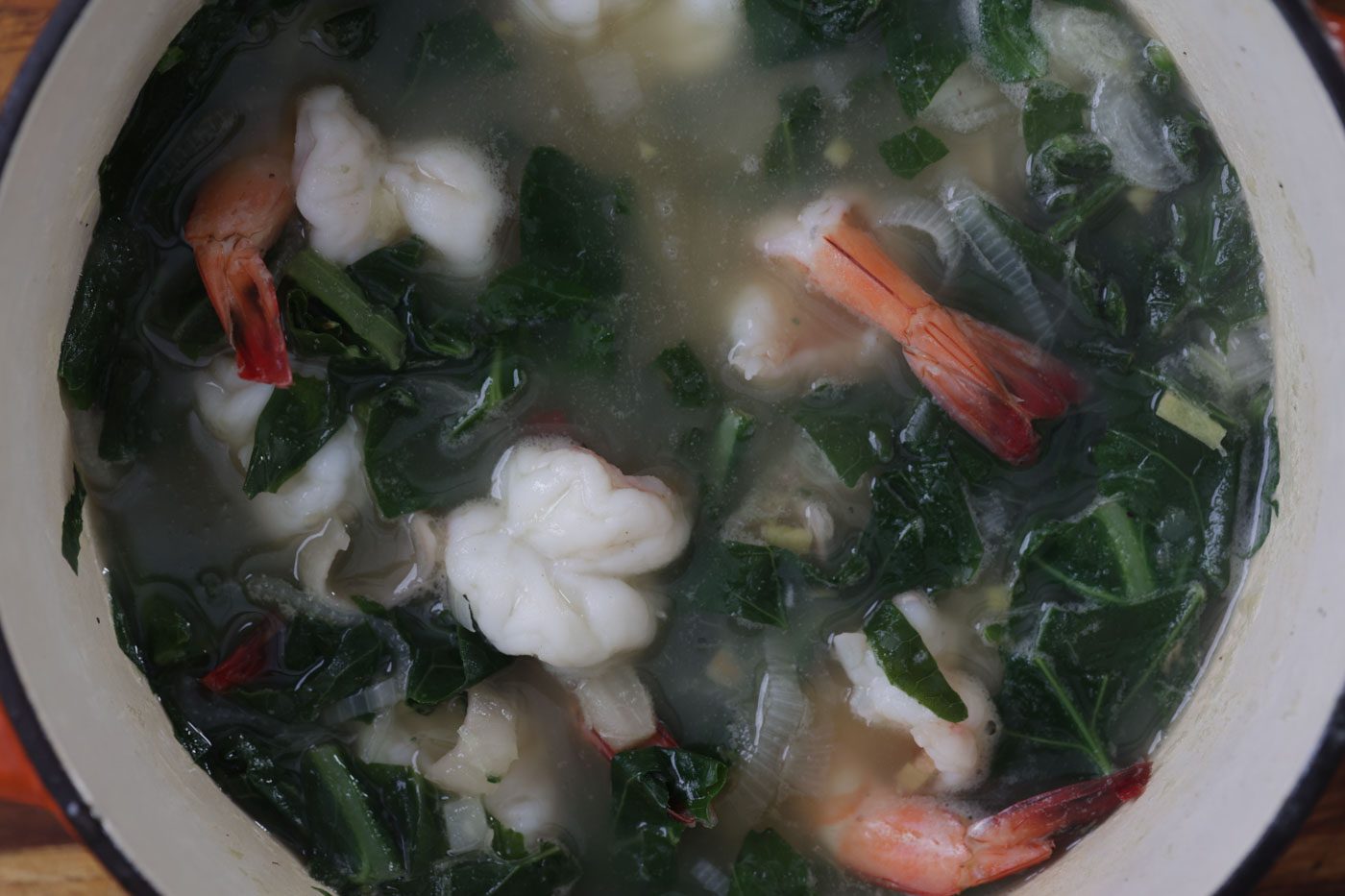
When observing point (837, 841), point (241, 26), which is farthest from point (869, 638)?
point (241, 26)

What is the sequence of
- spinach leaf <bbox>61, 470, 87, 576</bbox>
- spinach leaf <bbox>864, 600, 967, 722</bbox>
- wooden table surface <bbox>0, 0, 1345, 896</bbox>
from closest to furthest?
1. spinach leaf <bbox>61, 470, 87, 576</bbox>
2. spinach leaf <bbox>864, 600, 967, 722</bbox>
3. wooden table surface <bbox>0, 0, 1345, 896</bbox>

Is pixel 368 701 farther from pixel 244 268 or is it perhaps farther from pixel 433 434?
pixel 244 268

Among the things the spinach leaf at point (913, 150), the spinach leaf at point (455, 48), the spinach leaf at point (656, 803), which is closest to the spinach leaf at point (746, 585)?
the spinach leaf at point (656, 803)

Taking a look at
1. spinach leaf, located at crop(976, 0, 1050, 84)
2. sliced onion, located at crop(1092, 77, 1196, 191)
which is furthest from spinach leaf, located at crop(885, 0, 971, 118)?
sliced onion, located at crop(1092, 77, 1196, 191)

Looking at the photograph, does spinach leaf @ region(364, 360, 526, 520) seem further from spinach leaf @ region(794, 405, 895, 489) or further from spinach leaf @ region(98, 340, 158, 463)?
spinach leaf @ region(794, 405, 895, 489)

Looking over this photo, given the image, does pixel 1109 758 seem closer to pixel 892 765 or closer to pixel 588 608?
pixel 892 765

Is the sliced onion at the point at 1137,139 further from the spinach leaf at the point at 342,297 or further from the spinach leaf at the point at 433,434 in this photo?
the spinach leaf at the point at 342,297
